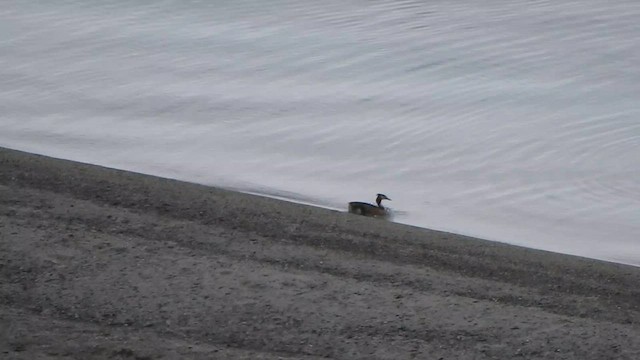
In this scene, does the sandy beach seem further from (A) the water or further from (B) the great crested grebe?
(A) the water

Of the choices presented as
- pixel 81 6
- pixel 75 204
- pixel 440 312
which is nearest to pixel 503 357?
pixel 440 312

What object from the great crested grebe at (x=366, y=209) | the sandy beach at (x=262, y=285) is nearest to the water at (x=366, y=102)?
the great crested grebe at (x=366, y=209)

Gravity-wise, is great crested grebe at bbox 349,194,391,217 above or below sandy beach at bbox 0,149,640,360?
above

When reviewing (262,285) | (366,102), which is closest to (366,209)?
(262,285)

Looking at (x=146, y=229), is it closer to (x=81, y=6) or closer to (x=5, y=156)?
(x=5, y=156)

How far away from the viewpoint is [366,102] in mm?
7176

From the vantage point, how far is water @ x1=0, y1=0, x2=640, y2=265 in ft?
19.9

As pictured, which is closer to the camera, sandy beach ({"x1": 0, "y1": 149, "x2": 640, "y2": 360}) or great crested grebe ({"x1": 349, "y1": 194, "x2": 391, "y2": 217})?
sandy beach ({"x1": 0, "y1": 149, "x2": 640, "y2": 360})

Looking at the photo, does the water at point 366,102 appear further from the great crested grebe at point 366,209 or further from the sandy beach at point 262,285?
the sandy beach at point 262,285

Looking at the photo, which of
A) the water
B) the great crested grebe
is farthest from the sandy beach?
the water

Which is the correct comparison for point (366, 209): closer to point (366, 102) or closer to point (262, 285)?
point (262, 285)

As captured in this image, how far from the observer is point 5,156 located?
594 cm

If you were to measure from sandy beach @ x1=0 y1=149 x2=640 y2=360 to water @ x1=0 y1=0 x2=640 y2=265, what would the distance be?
56 cm

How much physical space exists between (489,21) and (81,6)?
9.73ft
